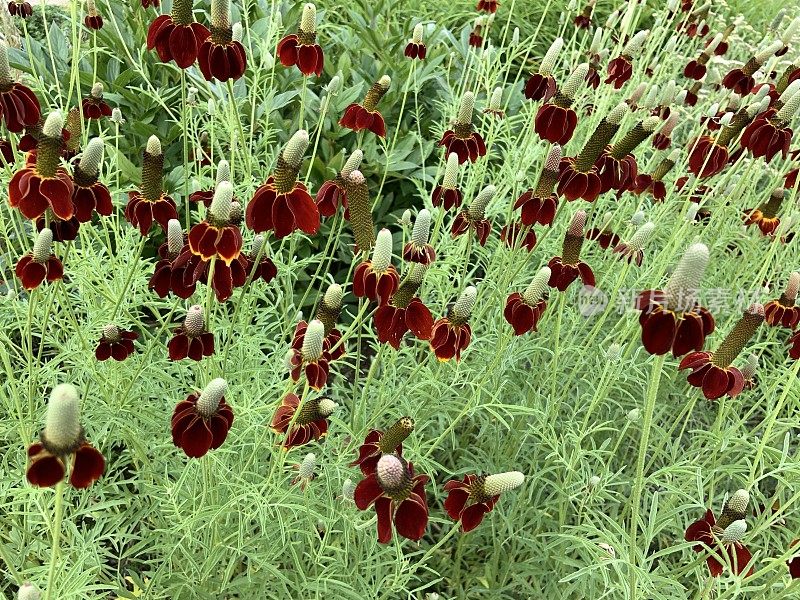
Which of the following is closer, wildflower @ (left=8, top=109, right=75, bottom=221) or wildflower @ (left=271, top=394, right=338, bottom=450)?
wildflower @ (left=8, top=109, right=75, bottom=221)

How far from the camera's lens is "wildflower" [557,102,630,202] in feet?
5.36

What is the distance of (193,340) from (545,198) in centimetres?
92

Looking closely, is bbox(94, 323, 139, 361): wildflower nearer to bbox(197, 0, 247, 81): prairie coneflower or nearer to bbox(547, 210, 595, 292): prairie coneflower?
bbox(197, 0, 247, 81): prairie coneflower

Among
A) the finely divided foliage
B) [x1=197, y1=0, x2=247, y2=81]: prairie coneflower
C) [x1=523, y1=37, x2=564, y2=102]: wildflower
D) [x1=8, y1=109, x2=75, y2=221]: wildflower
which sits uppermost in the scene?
[x1=197, y1=0, x2=247, y2=81]: prairie coneflower

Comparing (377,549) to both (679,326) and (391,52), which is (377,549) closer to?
(679,326)

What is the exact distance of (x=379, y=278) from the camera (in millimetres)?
1354

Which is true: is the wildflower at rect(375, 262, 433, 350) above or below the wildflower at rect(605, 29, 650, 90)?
A: below

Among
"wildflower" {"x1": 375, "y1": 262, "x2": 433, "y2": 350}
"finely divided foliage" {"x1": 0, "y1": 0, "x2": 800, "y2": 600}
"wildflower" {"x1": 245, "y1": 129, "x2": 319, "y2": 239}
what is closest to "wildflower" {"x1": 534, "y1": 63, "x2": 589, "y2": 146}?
"finely divided foliage" {"x1": 0, "y1": 0, "x2": 800, "y2": 600}

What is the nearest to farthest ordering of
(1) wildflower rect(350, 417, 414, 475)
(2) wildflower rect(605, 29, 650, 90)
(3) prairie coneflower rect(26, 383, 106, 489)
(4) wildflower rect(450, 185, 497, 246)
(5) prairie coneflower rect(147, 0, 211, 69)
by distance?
(3) prairie coneflower rect(26, 383, 106, 489)
(1) wildflower rect(350, 417, 414, 475)
(5) prairie coneflower rect(147, 0, 211, 69)
(4) wildflower rect(450, 185, 497, 246)
(2) wildflower rect(605, 29, 650, 90)

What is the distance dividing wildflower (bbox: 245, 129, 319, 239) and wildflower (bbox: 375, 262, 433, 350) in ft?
0.77

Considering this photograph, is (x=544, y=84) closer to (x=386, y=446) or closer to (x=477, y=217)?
(x=477, y=217)

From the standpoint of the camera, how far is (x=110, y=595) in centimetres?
208

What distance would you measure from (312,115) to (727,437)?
2387 millimetres

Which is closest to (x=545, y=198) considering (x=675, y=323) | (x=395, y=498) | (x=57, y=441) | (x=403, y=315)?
(x=403, y=315)
